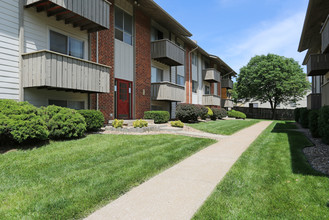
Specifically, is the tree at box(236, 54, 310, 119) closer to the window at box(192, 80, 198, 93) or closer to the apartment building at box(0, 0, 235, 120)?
the window at box(192, 80, 198, 93)

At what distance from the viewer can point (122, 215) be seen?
9.19ft

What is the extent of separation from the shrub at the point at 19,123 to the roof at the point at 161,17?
10077mm

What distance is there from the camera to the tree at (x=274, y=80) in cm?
3141

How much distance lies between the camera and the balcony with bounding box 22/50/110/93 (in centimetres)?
740

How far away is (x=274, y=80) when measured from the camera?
106ft

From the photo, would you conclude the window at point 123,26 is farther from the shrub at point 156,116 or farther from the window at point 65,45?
the shrub at point 156,116

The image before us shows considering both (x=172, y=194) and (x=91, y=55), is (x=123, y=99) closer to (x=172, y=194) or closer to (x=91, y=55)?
(x=91, y=55)

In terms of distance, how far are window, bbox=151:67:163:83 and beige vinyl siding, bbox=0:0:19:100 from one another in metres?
9.42

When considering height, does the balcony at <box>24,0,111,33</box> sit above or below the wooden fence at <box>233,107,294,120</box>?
above

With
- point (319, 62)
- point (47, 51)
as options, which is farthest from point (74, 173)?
point (319, 62)

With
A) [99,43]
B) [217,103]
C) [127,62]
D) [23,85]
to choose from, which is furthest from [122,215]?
[217,103]

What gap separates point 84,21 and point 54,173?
7.40m

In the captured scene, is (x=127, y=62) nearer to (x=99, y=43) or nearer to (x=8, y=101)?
(x=99, y=43)

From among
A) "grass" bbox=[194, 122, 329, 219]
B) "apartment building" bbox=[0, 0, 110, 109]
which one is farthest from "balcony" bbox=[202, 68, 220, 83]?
"grass" bbox=[194, 122, 329, 219]
